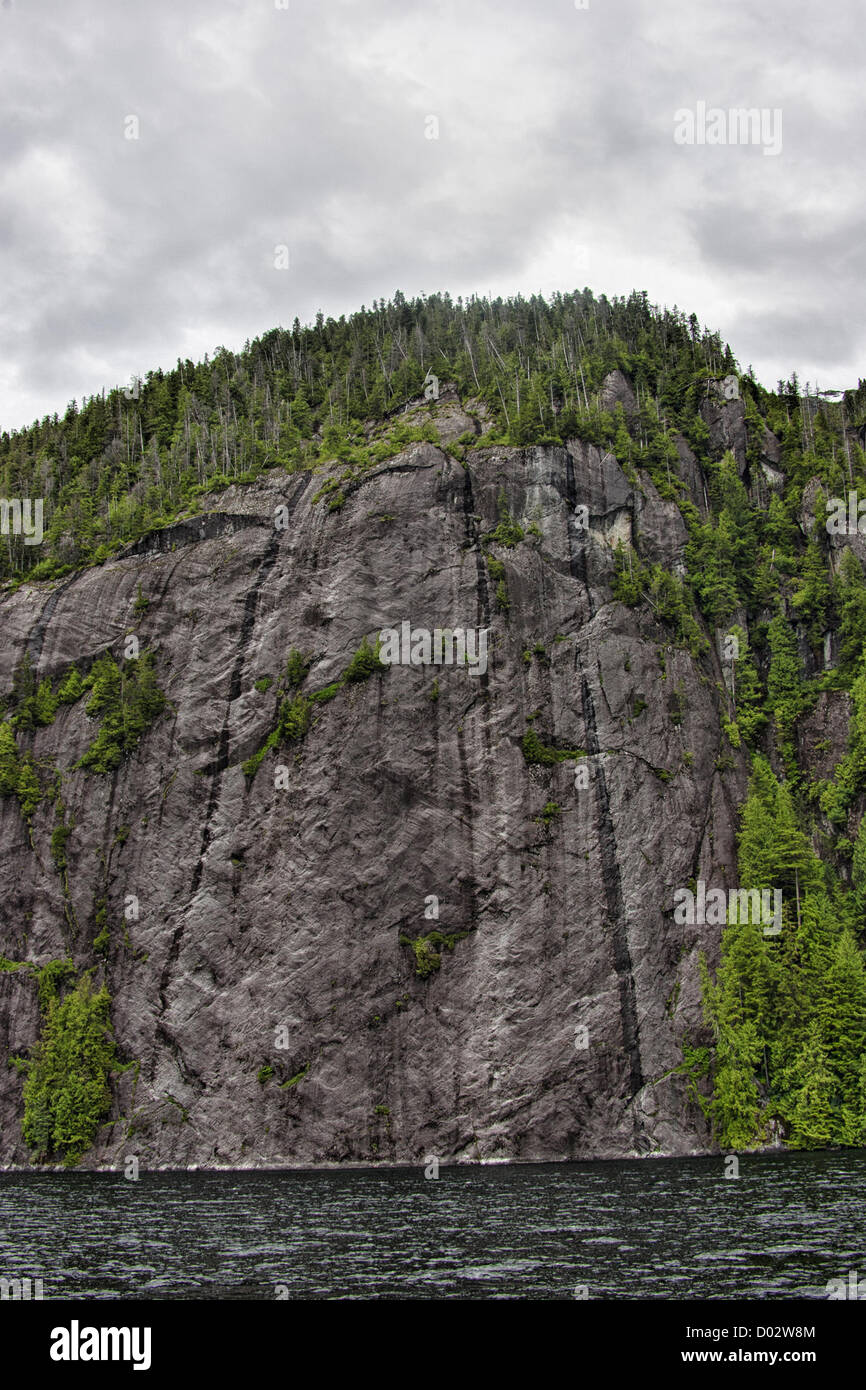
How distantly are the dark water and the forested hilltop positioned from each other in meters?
13.3

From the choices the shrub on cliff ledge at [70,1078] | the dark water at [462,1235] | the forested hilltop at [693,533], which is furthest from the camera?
the shrub on cliff ledge at [70,1078]

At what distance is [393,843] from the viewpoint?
72.6 meters

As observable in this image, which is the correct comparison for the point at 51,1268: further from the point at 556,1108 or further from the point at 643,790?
the point at 643,790

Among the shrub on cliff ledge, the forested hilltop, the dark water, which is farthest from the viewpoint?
the shrub on cliff ledge

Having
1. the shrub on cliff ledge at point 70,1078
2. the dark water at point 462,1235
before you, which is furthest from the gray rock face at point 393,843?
the dark water at point 462,1235

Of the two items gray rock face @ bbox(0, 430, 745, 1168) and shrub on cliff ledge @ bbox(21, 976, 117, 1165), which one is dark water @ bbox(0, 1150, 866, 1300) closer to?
gray rock face @ bbox(0, 430, 745, 1168)

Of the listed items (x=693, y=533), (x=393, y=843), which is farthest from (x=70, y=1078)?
(x=693, y=533)

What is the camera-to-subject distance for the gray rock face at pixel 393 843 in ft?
218

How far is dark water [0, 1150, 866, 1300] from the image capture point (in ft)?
84.1

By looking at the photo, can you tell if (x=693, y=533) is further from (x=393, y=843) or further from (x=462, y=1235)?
(x=462, y=1235)

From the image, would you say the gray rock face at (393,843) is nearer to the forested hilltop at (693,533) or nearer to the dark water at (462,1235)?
the forested hilltop at (693,533)

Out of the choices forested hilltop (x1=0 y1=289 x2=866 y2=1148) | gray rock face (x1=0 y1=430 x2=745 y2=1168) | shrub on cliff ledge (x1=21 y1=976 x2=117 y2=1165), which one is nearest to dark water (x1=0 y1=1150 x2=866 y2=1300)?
gray rock face (x1=0 y1=430 x2=745 y2=1168)

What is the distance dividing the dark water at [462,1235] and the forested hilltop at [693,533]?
13285 millimetres
